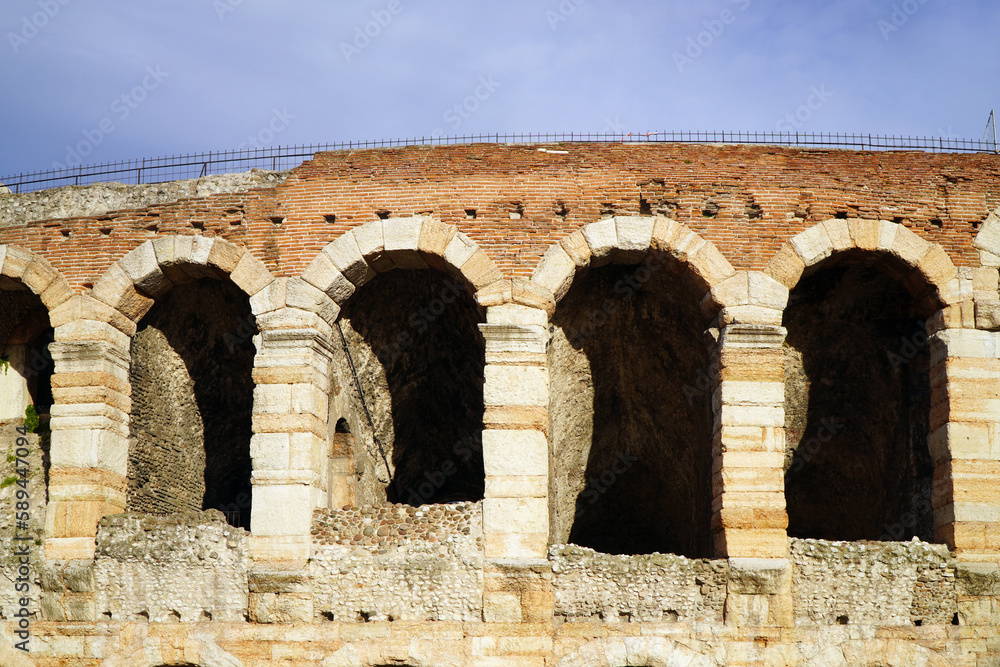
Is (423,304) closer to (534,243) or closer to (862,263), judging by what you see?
(534,243)

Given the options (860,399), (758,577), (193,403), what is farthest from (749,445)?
(193,403)

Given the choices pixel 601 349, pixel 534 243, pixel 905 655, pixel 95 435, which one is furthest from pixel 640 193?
pixel 95 435

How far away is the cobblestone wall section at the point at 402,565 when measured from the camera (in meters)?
12.1

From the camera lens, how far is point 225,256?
1320cm

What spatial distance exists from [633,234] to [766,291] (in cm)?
154

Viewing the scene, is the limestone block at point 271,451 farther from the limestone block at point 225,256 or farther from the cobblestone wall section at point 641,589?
the cobblestone wall section at point 641,589

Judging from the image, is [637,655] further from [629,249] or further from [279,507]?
[629,249]

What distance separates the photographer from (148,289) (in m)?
13.5

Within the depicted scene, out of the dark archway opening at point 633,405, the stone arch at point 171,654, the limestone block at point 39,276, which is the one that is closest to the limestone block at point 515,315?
the dark archway opening at point 633,405

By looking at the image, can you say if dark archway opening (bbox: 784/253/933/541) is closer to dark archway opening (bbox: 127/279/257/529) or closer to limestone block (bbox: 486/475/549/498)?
limestone block (bbox: 486/475/549/498)

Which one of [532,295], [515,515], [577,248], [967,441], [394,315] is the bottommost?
[515,515]

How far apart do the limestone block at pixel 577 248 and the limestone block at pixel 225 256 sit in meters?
3.56

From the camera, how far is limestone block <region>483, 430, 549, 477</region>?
12.2 meters

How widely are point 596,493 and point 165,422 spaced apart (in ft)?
18.4
